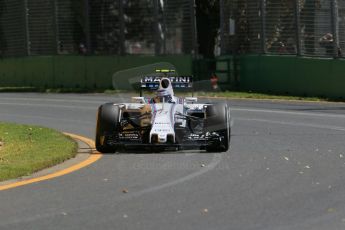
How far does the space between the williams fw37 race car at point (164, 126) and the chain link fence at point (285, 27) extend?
1214 cm

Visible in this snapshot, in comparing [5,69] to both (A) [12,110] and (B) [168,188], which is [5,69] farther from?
(B) [168,188]

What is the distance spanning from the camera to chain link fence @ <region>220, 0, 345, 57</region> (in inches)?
886

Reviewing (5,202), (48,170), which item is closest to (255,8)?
(48,170)

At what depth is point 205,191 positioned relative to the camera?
26.8 feet

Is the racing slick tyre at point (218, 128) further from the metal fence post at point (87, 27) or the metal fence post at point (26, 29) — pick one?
the metal fence post at point (26, 29)

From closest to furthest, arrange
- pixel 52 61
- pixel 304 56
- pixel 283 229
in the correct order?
pixel 283 229 < pixel 304 56 < pixel 52 61

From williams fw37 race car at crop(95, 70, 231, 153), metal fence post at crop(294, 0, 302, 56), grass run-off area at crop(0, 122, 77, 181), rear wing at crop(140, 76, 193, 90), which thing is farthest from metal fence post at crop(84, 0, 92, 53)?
williams fw37 race car at crop(95, 70, 231, 153)

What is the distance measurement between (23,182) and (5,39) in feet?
79.0

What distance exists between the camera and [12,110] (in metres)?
19.3

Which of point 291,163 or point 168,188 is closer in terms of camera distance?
point 168,188

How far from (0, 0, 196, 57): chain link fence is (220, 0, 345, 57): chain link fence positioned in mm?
1660

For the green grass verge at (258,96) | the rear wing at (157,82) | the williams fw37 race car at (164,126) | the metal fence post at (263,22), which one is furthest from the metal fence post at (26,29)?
the williams fw37 race car at (164,126)

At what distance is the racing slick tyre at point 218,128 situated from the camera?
11.1 metres

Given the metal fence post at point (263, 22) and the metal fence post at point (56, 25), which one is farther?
the metal fence post at point (56, 25)
